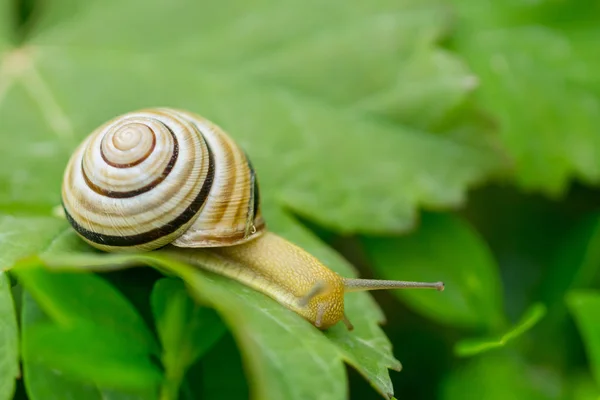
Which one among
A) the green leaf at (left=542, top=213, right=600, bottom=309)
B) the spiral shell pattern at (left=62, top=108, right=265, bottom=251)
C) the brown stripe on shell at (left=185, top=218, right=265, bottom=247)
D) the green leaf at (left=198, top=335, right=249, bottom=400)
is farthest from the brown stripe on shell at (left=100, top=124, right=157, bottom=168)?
the green leaf at (left=542, top=213, right=600, bottom=309)

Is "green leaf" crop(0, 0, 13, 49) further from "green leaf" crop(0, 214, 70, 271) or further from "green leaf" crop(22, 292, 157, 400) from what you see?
"green leaf" crop(22, 292, 157, 400)

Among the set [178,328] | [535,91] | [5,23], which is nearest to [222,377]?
[178,328]

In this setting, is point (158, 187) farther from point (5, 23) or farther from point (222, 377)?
point (5, 23)

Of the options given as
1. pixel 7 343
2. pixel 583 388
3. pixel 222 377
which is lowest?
pixel 583 388

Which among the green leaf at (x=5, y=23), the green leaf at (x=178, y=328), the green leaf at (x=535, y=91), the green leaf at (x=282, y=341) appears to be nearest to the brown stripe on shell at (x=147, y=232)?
the green leaf at (x=282, y=341)

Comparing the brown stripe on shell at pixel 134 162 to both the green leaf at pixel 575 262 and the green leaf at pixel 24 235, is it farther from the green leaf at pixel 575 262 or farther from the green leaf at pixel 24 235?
the green leaf at pixel 575 262
